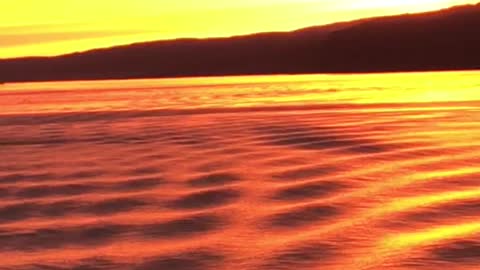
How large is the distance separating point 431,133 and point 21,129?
3546 millimetres

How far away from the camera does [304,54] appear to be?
52.1m

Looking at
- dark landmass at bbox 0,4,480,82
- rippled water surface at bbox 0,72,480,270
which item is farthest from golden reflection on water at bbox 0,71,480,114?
dark landmass at bbox 0,4,480,82

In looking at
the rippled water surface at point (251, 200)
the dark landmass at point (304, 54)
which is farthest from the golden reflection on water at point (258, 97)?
the dark landmass at point (304, 54)

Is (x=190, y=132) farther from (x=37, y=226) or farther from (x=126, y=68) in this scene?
Answer: (x=126, y=68)

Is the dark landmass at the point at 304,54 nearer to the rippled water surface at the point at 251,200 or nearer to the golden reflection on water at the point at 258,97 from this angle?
the golden reflection on water at the point at 258,97

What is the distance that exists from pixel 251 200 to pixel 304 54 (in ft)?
162

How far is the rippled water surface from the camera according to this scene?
7.61 feet

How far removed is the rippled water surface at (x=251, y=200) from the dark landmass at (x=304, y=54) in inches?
1395

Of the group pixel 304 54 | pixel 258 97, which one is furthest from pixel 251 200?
pixel 304 54

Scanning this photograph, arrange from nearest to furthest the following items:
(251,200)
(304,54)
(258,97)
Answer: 1. (251,200)
2. (258,97)
3. (304,54)

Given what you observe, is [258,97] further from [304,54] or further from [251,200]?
[304,54]

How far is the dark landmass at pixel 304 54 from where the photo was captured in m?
44.4

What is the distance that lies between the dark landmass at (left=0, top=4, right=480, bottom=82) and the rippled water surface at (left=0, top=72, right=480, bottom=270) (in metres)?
35.4

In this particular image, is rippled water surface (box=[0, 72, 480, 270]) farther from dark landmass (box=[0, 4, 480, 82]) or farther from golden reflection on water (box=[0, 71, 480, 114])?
dark landmass (box=[0, 4, 480, 82])
